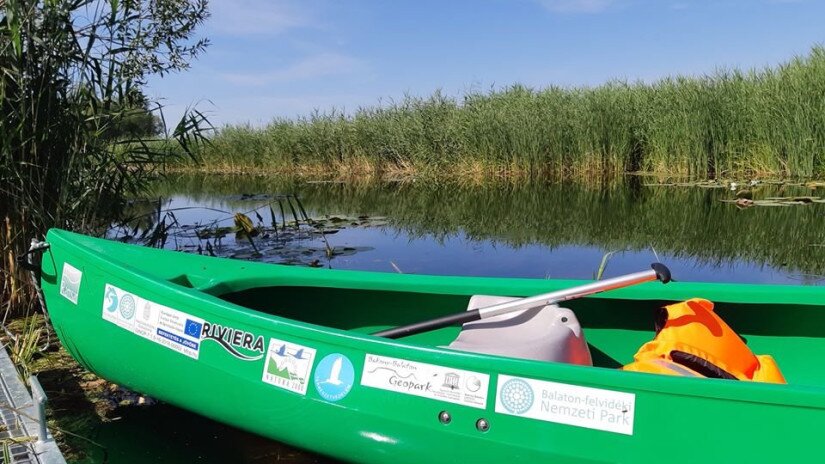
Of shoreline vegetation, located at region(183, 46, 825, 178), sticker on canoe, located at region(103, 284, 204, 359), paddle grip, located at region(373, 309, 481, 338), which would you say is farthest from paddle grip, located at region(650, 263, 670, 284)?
shoreline vegetation, located at region(183, 46, 825, 178)

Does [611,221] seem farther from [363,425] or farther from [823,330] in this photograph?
[363,425]

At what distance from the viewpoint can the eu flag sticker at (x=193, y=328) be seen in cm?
253

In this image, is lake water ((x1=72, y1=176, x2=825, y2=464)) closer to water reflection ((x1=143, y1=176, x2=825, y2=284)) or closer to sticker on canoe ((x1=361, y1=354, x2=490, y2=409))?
water reflection ((x1=143, y1=176, x2=825, y2=284))

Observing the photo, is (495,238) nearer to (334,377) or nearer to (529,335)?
(529,335)

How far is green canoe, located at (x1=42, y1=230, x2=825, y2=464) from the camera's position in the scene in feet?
6.10

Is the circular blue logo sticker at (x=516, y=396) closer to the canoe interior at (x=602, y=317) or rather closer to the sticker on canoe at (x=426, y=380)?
the sticker on canoe at (x=426, y=380)

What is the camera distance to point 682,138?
12227 millimetres

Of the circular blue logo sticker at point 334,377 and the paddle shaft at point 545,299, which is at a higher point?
the paddle shaft at point 545,299

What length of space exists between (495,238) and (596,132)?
6554mm

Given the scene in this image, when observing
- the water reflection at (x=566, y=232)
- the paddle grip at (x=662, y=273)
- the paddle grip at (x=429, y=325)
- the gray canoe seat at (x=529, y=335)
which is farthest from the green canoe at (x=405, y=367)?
the water reflection at (x=566, y=232)

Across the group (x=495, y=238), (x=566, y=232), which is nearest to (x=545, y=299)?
(x=495, y=238)

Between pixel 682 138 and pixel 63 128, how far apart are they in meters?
10.7

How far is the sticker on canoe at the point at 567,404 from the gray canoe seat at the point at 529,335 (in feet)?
1.18

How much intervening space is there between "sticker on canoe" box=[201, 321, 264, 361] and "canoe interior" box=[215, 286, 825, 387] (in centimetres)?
49
